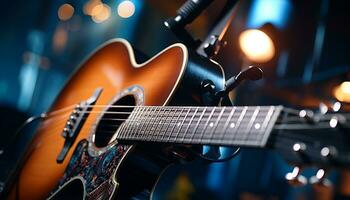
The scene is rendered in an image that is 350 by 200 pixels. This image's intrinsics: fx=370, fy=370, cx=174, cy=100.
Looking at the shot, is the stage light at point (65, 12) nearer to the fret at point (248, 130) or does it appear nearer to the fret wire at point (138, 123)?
the fret wire at point (138, 123)

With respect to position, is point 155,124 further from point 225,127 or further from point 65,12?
point 65,12

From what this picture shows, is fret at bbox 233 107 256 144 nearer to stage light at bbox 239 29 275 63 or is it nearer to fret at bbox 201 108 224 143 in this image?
fret at bbox 201 108 224 143

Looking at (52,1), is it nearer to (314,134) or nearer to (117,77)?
(117,77)

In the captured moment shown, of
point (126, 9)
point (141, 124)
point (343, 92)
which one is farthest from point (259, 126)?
point (126, 9)

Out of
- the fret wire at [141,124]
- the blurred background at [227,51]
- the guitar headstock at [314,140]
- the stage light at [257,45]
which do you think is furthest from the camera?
the stage light at [257,45]

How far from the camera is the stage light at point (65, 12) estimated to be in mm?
3718

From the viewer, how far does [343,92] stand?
2.45 meters

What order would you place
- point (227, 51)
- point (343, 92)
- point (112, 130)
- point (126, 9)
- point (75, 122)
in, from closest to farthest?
point (112, 130) → point (75, 122) → point (343, 92) → point (227, 51) → point (126, 9)

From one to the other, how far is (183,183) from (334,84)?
140cm

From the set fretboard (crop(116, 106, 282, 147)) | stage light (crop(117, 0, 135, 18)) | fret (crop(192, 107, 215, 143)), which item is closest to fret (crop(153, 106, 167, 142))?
fretboard (crop(116, 106, 282, 147))

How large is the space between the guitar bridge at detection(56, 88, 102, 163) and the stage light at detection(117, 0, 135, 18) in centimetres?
245

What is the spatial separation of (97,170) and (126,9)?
292 cm

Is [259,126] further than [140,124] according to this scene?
No

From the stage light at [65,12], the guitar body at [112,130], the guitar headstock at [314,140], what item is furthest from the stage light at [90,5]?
the guitar headstock at [314,140]
